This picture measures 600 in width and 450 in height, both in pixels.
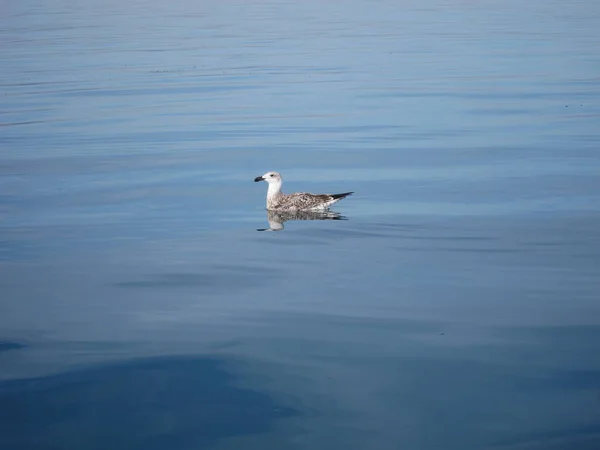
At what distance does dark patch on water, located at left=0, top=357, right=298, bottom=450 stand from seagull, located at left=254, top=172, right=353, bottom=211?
7.27m

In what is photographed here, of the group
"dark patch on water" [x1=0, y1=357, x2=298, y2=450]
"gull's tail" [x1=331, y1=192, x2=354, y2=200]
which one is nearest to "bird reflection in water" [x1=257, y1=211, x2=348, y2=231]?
"gull's tail" [x1=331, y1=192, x2=354, y2=200]

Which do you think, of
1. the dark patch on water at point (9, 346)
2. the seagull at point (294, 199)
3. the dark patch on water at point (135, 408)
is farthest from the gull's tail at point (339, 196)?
the dark patch on water at point (9, 346)

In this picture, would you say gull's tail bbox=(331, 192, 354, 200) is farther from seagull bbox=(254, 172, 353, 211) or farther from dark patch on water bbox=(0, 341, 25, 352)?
dark patch on water bbox=(0, 341, 25, 352)

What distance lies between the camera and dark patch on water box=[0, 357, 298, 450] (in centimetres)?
834

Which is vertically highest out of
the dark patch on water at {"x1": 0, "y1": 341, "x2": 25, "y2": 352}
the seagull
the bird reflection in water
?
the seagull

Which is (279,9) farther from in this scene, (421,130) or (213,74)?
(421,130)

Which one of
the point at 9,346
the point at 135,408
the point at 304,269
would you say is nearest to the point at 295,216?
the point at 304,269

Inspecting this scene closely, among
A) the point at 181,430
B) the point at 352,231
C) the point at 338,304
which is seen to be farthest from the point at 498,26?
the point at 181,430

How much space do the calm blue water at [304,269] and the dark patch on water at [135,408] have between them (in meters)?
0.03

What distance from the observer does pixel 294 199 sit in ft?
55.9

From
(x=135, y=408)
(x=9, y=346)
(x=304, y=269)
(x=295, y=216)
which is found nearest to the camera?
(x=135, y=408)

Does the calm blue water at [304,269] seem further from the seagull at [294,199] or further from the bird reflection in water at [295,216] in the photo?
the seagull at [294,199]

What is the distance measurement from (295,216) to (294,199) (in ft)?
1.00

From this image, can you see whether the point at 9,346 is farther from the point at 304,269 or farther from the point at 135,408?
the point at 304,269
